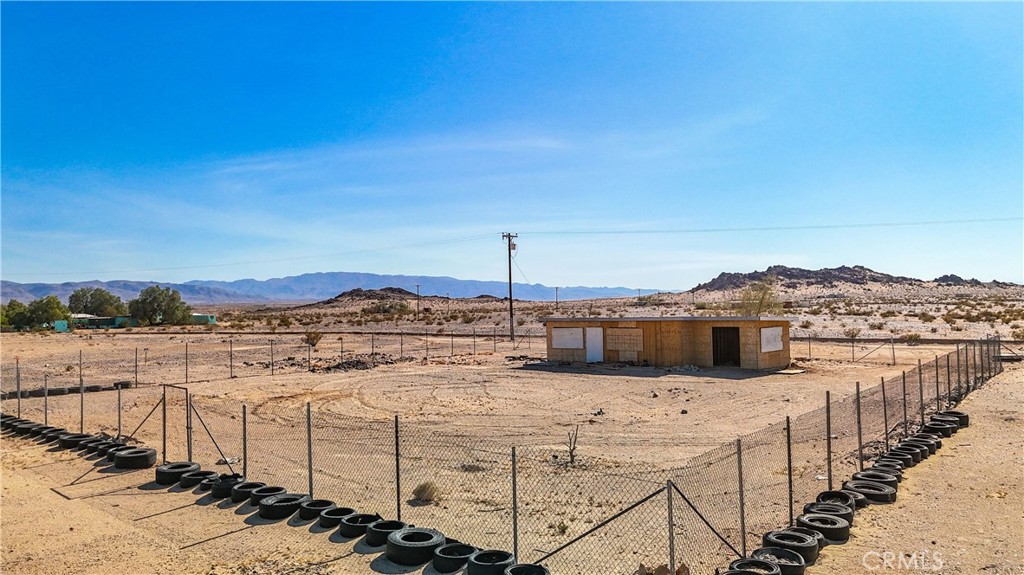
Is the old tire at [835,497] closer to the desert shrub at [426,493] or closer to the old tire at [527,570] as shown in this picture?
the old tire at [527,570]

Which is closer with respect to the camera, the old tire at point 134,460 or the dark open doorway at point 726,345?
the old tire at point 134,460

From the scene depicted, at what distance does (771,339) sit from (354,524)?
26.9 m

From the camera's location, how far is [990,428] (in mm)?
16344

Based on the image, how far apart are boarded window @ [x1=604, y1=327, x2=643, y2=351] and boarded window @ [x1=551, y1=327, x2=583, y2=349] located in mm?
1492

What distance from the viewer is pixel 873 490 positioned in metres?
11.1

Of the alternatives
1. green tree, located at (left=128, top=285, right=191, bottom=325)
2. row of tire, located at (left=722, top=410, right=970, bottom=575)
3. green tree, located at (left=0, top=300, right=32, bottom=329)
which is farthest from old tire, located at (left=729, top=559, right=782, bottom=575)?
green tree, located at (left=128, top=285, right=191, bottom=325)

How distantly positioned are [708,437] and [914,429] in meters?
4.80

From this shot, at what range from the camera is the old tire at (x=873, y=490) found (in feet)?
35.9

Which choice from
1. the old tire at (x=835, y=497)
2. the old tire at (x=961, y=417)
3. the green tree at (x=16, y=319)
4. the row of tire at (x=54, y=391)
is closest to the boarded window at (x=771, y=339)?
the old tire at (x=961, y=417)

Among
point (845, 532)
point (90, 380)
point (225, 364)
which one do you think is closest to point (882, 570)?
point (845, 532)

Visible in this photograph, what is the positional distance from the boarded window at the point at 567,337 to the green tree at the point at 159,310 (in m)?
76.0

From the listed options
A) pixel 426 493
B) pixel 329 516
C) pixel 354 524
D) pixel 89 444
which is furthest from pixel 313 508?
pixel 89 444

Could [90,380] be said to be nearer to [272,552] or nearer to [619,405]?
[619,405]

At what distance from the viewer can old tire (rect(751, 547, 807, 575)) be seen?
8.11 meters
